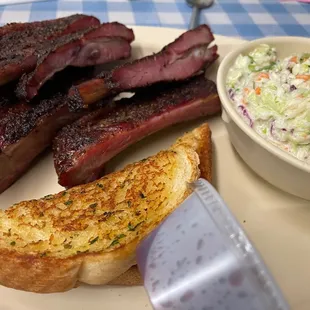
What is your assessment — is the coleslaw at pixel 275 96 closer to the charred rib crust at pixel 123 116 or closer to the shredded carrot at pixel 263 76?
the shredded carrot at pixel 263 76

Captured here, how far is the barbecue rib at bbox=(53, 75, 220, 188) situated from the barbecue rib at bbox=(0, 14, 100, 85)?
397 mm

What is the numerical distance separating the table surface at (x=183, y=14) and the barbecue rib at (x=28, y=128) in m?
1.39

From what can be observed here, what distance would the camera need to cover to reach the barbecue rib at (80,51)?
2.19m

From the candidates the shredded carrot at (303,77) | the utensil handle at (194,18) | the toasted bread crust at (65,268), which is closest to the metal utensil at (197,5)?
the utensil handle at (194,18)

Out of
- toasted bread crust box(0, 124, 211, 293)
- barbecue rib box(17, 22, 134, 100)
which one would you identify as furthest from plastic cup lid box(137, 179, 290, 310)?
barbecue rib box(17, 22, 134, 100)

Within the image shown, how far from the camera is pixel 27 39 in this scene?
8.08ft

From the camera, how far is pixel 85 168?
6.82 feet

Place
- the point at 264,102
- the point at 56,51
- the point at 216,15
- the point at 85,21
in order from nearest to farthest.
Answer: the point at 264,102
the point at 56,51
the point at 85,21
the point at 216,15

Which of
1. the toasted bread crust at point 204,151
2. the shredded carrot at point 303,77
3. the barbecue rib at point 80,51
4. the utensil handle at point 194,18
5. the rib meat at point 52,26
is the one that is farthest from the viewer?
the utensil handle at point 194,18

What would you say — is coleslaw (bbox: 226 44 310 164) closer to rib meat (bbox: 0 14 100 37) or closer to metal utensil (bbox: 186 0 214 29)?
rib meat (bbox: 0 14 100 37)

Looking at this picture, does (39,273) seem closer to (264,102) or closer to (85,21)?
(264,102)

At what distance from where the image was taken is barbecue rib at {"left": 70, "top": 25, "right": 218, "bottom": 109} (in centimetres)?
220

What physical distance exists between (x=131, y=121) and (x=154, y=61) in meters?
0.42

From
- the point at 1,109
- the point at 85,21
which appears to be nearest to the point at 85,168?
the point at 1,109
